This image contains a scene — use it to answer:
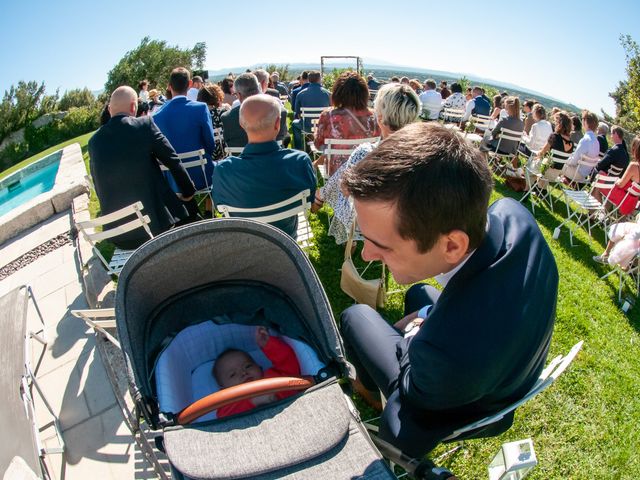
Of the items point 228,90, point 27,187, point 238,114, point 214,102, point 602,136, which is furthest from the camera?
point 27,187

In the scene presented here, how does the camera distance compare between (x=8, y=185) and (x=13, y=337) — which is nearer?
(x=13, y=337)

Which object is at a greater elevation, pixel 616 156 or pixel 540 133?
pixel 540 133

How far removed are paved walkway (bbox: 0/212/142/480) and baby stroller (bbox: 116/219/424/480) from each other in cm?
61

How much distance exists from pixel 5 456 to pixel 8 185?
54.2 ft

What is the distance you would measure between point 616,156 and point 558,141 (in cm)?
96

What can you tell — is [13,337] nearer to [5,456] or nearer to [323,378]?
[5,456]

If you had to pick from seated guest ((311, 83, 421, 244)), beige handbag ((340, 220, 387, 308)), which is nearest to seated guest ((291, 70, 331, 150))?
seated guest ((311, 83, 421, 244))

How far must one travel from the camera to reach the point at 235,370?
88.0 inches

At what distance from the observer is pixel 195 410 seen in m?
1.56

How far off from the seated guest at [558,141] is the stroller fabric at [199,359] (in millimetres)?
6345

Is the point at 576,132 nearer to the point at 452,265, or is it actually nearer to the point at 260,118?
the point at 260,118

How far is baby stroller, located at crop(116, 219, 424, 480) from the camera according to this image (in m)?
1.44

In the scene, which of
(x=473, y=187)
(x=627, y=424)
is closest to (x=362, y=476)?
(x=473, y=187)

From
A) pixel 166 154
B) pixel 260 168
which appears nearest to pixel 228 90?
pixel 166 154
